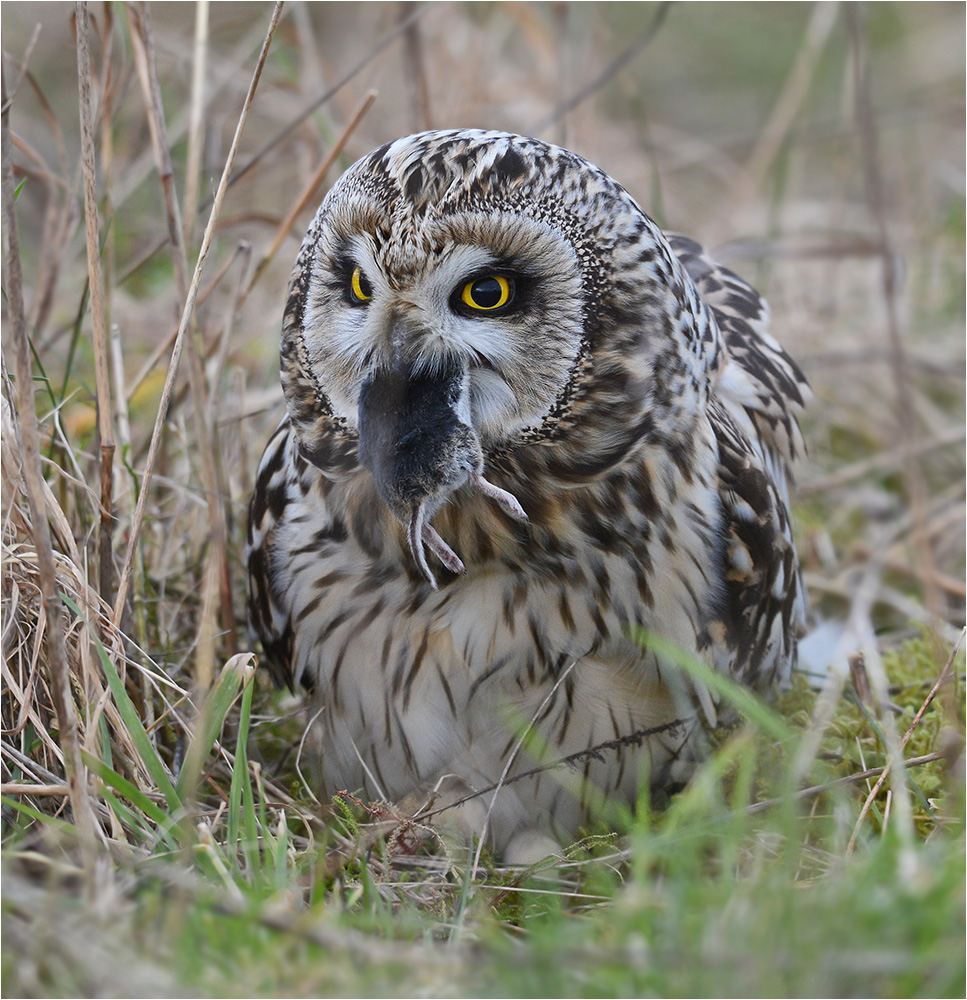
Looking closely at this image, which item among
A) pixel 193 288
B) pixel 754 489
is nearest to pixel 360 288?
pixel 193 288

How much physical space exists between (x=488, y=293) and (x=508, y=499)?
32 centimetres

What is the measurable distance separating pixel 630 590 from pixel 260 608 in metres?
0.80

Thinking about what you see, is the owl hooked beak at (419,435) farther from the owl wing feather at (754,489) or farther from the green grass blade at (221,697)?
the owl wing feather at (754,489)

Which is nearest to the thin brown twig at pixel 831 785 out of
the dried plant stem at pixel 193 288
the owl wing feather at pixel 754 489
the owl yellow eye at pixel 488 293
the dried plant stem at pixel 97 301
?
the owl wing feather at pixel 754 489

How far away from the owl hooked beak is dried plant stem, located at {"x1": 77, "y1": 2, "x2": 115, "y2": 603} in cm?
63

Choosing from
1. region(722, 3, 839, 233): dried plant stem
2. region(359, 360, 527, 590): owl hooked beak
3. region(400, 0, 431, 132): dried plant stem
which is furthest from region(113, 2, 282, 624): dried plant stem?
region(722, 3, 839, 233): dried plant stem

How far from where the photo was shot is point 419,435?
5.74ft

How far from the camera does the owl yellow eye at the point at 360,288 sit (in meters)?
1.76

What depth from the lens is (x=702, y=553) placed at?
2154 millimetres

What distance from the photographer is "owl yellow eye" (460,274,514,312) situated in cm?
173

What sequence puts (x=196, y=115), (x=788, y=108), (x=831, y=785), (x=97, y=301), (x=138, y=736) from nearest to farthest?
(x=831, y=785), (x=138, y=736), (x=97, y=301), (x=196, y=115), (x=788, y=108)

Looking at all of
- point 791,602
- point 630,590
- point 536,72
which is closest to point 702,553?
point 630,590

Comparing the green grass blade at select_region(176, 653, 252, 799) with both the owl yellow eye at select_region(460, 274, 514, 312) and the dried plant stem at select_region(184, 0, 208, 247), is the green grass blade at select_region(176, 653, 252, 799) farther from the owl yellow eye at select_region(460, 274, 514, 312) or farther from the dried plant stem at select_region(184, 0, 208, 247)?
the dried plant stem at select_region(184, 0, 208, 247)

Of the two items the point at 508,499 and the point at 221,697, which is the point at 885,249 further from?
the point at 221,697
